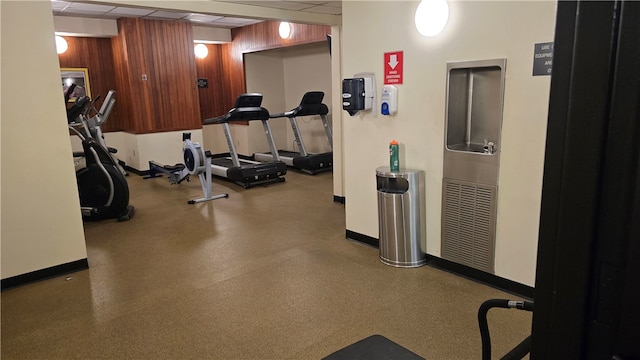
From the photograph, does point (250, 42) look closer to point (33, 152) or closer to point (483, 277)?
point (33, 152)

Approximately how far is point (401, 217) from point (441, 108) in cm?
96

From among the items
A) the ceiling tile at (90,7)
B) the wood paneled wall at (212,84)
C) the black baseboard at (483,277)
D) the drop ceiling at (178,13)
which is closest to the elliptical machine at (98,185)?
the drop ceiling at (178,13)

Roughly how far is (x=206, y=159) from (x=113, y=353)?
3.88 m

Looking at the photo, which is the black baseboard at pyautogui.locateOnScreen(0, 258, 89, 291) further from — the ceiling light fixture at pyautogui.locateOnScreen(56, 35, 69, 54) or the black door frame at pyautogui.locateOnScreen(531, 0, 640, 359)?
the ceiling light fixture at pyautogui.locateOnScreen(56, 35, 69, 54)

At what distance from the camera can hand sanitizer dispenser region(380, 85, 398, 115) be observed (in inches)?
150

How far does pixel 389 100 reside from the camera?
12.5 ft

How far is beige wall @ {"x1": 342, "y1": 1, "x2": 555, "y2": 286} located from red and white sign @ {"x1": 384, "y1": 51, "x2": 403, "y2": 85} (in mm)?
59

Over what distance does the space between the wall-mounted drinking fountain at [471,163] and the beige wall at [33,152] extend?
10.4ft

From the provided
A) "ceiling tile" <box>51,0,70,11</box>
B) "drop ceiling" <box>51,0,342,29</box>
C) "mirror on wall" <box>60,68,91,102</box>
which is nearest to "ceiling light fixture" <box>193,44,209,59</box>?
"drop ceiling" <box>51,0,342,29</box>

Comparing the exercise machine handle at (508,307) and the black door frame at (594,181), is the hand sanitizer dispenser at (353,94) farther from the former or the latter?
the black door frame at (594,181)

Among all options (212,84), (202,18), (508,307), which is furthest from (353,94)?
(212,84)

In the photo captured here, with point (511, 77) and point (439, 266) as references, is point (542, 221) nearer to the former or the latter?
point (511, 77)

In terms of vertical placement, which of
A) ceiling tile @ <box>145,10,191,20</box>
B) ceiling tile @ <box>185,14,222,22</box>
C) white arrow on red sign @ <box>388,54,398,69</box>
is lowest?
white arrow on red sign @ <box>388,54,398,69</box>

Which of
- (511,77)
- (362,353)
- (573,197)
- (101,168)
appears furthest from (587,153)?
(101,168)
